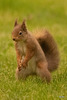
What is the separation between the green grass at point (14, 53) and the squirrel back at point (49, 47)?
0.22 meters

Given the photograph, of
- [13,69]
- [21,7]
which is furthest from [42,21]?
[13,69]

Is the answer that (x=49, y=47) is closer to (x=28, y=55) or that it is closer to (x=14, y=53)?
(x=28, y=55)

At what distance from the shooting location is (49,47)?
698 centimetres

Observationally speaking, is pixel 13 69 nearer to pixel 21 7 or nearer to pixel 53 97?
pixel 53 97

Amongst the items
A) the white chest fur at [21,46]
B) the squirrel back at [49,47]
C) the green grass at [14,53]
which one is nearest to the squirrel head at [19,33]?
the white chest fur at [21,46]

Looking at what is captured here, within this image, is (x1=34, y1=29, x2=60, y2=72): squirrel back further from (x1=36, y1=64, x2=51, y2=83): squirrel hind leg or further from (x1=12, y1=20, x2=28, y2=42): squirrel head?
(x1=12, y1=20, x2=28, y2=42): squirrel head

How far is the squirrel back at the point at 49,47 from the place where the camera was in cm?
686

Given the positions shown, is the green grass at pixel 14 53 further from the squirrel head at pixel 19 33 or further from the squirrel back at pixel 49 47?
the squirrel head at pixel 19 33

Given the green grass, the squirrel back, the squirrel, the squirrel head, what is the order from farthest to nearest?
the squirrel back < the squirrel < the squirrel head < the green grass

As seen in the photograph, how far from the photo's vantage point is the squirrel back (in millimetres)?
6863

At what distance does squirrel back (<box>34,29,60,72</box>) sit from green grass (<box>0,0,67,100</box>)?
22 cm

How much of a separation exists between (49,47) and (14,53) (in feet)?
7.54

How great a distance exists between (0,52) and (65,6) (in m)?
8.06

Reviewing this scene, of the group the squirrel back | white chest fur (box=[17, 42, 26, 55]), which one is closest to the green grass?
the squirrel back
